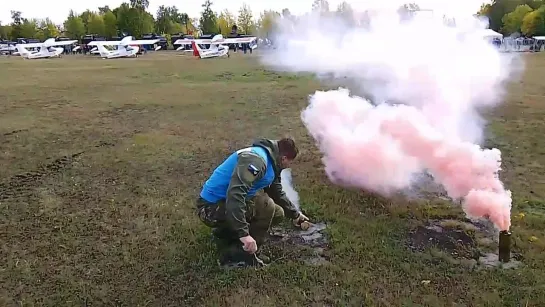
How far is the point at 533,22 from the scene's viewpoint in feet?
154

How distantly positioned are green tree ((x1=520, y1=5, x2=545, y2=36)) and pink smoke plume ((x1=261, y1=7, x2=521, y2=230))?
33279 mm

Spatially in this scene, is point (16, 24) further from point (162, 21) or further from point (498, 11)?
point (498, 11)

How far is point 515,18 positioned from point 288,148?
143ft

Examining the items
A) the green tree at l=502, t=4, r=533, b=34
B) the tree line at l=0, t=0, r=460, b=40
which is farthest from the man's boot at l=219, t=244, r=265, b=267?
the tree line at l=0, t=0, r=460, b=40

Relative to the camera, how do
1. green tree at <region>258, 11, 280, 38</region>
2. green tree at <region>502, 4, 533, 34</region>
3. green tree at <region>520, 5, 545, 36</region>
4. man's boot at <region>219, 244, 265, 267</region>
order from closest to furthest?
man's boot at <region>219, 244, 265, 267</region>, green tree at <region>258, 11, 280, 38</region>, green tree at <region>502, 4, 533, 34</region>, green tree at <region>520, 5, 545, 36</region>


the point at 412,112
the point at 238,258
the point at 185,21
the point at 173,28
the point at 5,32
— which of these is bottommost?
the point at 238,258

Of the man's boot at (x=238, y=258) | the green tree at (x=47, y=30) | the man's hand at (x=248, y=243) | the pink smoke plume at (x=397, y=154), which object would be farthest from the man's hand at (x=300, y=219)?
the green tree at (x=47, y=30)

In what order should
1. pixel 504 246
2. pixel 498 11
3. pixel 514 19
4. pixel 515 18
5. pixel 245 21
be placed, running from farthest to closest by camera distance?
1. pixel 245 21
2. pixel 515 18
3. pixel 514 19
4. pixel 498 11
5. pixel 504 246

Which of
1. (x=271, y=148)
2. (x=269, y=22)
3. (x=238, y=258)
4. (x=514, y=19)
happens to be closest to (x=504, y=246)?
(x=271, y=148)

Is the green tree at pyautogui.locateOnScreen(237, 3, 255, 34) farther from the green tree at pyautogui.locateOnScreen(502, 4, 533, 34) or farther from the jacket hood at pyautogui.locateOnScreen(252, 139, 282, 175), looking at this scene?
the jacket hood at pyautogui.locateOnScreen(252, 139, 282, 175)

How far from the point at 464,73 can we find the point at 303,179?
4.27 metres

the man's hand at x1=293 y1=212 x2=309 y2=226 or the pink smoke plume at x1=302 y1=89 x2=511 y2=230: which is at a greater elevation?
the pink smoke plume at x1=302 y1=89 x2=511 y2=230

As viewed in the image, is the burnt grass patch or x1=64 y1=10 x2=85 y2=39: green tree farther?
x1=64 y1=10 x2=85 y2=39: green tree

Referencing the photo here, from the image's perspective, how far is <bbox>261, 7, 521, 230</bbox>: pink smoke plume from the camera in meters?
6.41
